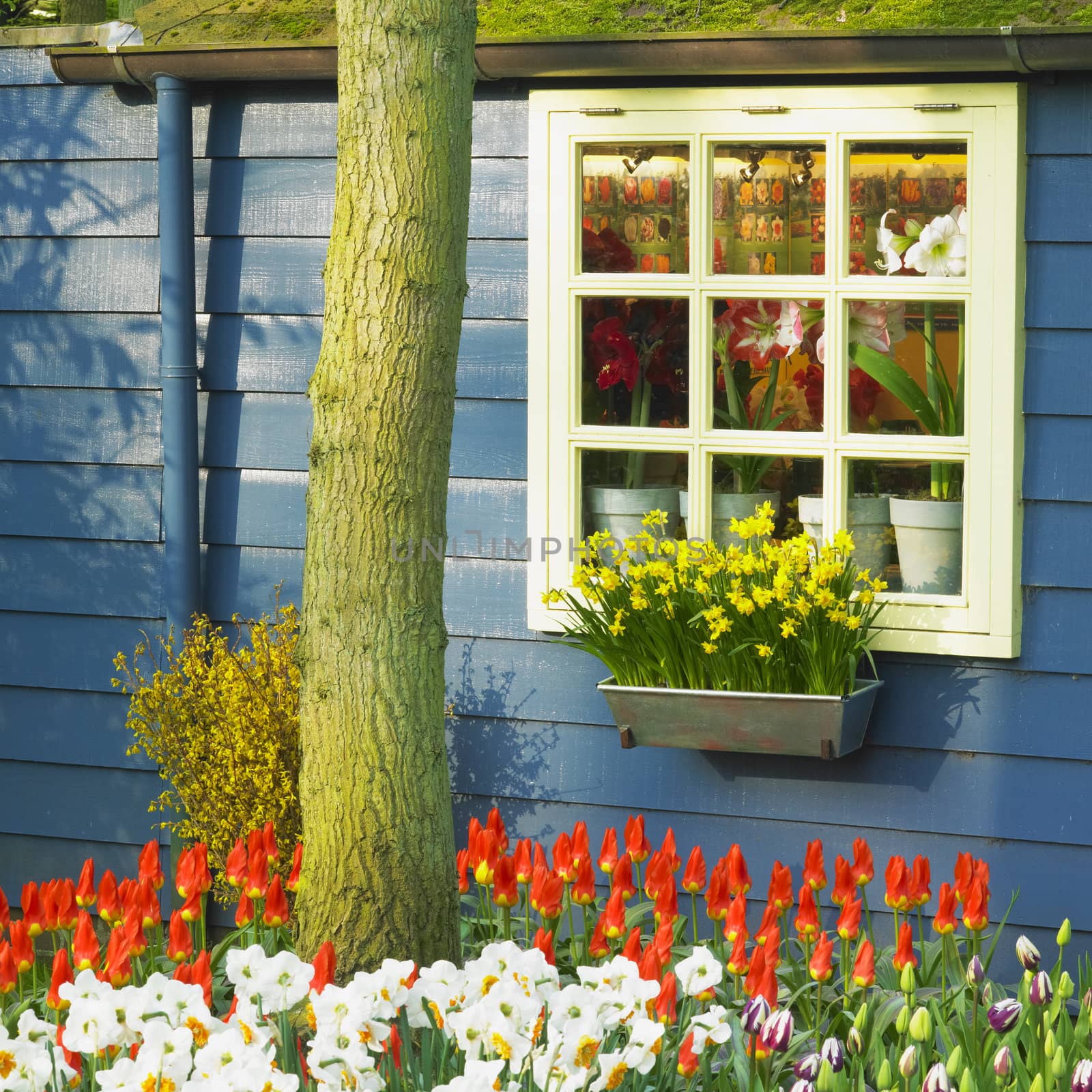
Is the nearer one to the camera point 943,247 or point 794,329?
point 943,247

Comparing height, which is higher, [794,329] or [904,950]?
[794,329]

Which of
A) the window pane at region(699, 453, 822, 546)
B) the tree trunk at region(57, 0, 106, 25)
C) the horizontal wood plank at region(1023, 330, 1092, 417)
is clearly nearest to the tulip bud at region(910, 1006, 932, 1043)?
the window pane at region(699, 453, 822, 546)

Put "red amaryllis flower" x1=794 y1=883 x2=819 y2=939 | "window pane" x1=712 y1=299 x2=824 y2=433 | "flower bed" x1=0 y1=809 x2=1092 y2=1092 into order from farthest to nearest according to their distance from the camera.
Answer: "window pane" x1=712 y1=299 x2=824 y2=433, "red amaryllis flower" x1=794 y1=883 x2=819 y2=939, "flower bed" x1=0 y1=809 x2=1092 y2=1092

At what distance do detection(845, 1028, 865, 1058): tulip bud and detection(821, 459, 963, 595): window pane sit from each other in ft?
4.08

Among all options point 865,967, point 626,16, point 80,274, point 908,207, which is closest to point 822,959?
point 865,967

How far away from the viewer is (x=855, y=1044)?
2314 millimetres

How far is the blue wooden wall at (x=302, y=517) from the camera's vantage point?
3.27 m

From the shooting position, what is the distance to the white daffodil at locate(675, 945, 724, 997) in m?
Result: 2.11

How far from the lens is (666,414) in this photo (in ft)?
11.4

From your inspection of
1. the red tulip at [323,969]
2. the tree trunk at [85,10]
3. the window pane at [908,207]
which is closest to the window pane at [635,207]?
the window pane at [908,207]

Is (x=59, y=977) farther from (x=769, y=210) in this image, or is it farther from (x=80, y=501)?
(x=769, y=210)

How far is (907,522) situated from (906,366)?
35 cm

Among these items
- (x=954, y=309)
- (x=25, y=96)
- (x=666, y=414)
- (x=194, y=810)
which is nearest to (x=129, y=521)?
(x=194, y=810)

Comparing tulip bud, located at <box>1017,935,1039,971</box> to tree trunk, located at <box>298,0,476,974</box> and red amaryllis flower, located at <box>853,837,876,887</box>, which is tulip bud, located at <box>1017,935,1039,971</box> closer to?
red amaryllis flower, located at <box>853,837,876,887</box>
